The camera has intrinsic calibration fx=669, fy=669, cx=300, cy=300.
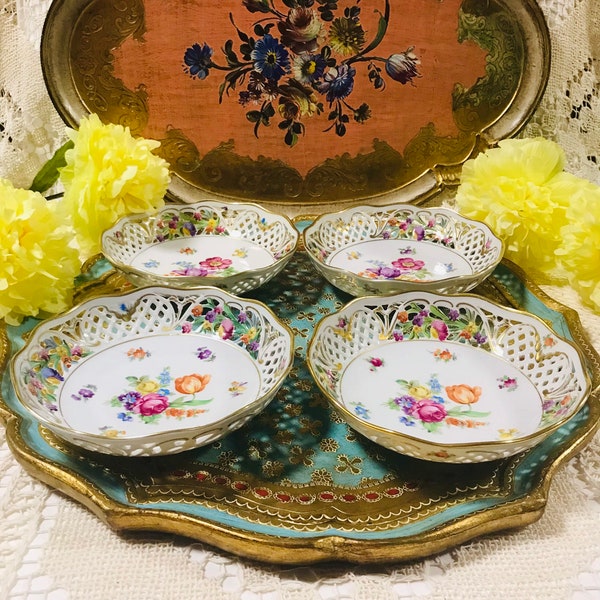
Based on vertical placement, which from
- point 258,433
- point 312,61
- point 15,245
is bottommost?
point 258,433

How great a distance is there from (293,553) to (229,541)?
5 cm

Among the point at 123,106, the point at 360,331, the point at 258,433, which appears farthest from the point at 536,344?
the point at 123,106

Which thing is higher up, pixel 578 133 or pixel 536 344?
pixel 578 133

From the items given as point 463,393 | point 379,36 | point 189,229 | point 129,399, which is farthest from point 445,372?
point 379,36

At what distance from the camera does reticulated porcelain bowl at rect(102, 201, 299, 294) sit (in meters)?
0.88

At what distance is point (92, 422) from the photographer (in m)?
0.63

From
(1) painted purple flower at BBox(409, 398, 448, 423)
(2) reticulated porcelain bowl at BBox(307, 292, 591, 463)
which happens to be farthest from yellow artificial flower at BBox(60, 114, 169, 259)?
(1) painted purple flower at BBox(409, 398, 448, 423)

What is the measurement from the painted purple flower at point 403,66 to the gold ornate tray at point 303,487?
56 centimetres

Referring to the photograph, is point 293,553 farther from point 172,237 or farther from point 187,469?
point 172,237

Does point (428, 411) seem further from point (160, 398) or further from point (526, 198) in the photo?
point (526, 198)

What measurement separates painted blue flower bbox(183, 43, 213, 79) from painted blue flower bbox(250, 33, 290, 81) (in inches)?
2.6

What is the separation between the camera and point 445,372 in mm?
704

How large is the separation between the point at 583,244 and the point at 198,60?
0.60 metres

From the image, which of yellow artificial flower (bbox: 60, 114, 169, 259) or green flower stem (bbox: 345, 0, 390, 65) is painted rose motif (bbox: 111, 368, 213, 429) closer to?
yellow artificial flower (bbox: 60, 114, 169, 259)
